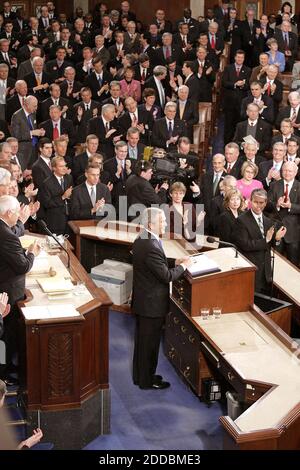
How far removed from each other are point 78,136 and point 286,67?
3957 mm

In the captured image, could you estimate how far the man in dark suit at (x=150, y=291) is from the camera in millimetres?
6105

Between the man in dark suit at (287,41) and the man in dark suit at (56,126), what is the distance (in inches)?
162

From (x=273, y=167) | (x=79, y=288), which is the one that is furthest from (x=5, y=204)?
(x=273, y=167)

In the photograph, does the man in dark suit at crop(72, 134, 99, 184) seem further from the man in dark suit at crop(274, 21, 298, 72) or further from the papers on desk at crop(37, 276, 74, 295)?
the man in dark suit at crop(274, 21, 298, 72)

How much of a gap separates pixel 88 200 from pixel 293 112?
3424 mm

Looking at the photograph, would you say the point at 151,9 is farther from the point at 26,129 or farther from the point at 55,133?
the point at 26,129

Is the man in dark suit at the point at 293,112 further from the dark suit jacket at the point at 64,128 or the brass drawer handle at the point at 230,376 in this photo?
the brass drawer handle at the point at 230,376

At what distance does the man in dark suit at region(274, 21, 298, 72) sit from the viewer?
41.8ft

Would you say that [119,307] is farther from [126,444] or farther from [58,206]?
[126,444]

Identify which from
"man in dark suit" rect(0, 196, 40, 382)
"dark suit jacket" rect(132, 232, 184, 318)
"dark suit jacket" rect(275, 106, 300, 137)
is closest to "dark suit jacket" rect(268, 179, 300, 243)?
"dark suit jacket" rect(275, 106, 300, 137)

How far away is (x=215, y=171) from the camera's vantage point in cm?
866

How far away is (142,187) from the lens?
8.19 metres

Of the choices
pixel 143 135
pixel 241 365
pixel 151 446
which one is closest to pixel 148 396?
pixel 151 446

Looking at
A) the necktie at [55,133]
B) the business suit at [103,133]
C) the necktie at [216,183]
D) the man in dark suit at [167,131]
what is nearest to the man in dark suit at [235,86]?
the man in dark suit at [167,131]
